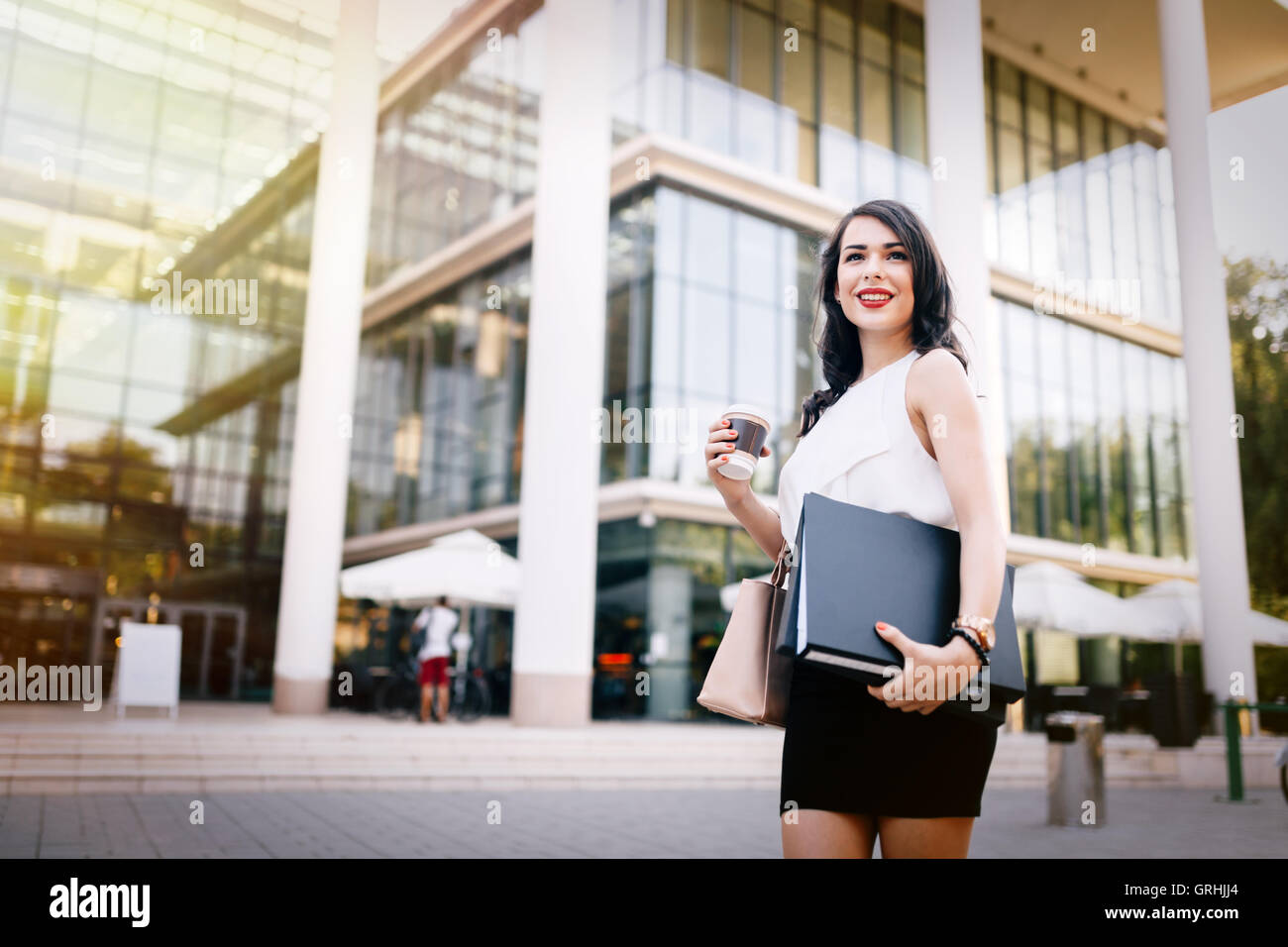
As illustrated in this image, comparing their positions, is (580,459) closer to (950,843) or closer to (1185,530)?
(950,843)

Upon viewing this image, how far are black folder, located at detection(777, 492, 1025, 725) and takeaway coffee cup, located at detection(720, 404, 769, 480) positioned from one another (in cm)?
36

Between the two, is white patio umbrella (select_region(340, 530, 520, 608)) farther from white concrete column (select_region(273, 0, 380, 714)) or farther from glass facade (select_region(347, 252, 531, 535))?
glass facade (select_region(347, 252, 531, 535))

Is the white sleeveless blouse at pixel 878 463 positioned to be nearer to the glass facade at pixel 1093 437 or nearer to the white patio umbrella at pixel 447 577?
the white patio umbrella at pixel 447 577

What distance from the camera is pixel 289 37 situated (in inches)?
898

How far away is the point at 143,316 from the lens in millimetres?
22219

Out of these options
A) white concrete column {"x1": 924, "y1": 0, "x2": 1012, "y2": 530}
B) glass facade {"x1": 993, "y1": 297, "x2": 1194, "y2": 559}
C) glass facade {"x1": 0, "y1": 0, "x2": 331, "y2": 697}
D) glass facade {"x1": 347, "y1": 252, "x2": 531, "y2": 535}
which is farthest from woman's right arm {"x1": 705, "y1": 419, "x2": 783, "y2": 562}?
glass facade {"x1": 993, "y1": 297, "x2": 1194, "y2": 559}

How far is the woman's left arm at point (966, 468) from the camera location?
160 centimetres

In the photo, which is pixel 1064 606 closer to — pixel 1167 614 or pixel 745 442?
pixel 1167 614

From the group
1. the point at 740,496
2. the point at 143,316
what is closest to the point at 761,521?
the point at 740,496

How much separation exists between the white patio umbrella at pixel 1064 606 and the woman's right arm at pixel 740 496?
56.0 feet

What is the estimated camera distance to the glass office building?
20453 millimetres

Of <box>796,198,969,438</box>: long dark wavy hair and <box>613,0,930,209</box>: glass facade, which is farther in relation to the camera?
<box>613,0,930,209</box>: glass facade

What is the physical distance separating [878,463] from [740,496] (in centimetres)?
31
